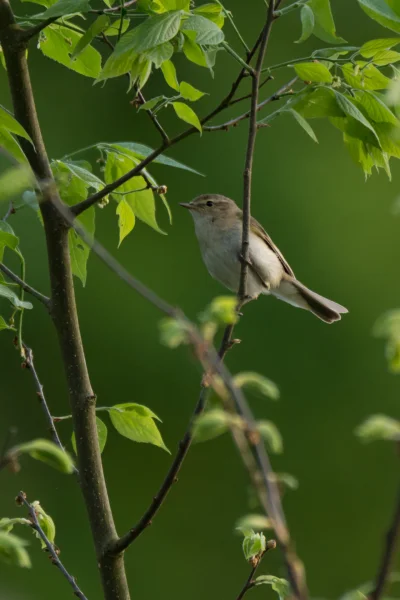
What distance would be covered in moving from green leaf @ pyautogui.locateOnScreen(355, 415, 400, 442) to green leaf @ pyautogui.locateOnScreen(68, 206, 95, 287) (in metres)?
1.41

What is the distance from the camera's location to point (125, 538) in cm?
220

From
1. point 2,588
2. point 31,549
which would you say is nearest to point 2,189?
point 2,588

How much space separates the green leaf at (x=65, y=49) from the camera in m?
2.60

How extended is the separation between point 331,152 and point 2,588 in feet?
13.4

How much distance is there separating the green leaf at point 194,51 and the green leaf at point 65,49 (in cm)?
51

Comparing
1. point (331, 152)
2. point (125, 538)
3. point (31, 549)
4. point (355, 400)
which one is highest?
point (125, 538)

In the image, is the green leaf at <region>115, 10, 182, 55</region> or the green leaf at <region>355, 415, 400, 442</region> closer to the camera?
the green leaf at <region>355, 415, 400, 442</region>

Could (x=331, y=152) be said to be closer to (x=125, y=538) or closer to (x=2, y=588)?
(x=2, y=588)

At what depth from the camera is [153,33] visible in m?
2.01

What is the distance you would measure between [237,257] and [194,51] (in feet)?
6.46

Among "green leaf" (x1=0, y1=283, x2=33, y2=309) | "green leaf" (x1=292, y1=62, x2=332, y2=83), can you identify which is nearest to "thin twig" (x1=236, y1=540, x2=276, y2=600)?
"green leaf" (x1=0, y1=283, x2=33, y2=309)

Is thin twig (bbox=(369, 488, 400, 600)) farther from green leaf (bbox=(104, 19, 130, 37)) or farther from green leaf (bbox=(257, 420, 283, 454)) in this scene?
green leaf (bbox=(104, 19, 130, 37))

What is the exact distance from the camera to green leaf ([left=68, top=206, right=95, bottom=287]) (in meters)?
2.54

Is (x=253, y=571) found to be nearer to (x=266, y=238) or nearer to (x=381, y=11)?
(x=381, y=11)
